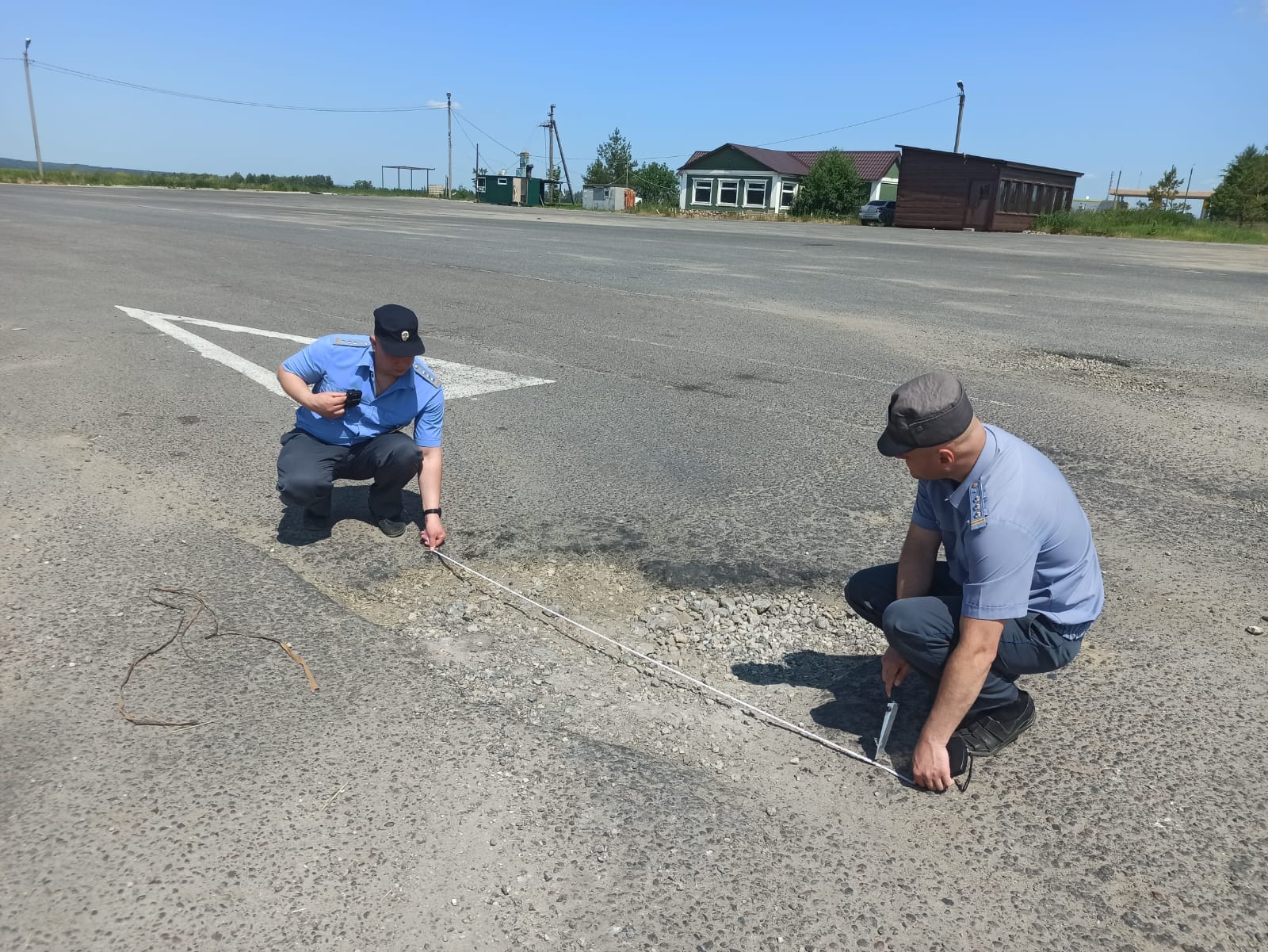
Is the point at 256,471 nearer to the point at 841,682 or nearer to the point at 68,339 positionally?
the point at 841,682

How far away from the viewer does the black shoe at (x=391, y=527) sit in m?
4.40

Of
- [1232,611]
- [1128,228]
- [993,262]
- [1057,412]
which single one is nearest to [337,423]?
[1232,611]

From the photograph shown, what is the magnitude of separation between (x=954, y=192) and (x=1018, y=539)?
45343 mm

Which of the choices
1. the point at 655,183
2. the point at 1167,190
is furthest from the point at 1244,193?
the point at 655,183

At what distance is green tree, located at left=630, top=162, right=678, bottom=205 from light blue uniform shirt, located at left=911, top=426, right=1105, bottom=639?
8905 cm

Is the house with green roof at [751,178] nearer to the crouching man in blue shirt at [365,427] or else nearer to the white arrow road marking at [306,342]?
the white arrow road marking at [306,342]

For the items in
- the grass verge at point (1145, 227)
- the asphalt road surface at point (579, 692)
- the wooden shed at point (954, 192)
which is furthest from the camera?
the wooden shed at point (954, 192)

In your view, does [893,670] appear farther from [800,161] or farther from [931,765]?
[800,161]

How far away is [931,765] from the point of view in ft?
8.52

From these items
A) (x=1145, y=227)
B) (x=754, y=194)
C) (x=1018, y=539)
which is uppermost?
(x=754, y=194)

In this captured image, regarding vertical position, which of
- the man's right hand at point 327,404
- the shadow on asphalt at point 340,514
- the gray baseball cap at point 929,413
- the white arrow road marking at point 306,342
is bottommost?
the shadow on asphalt at point 340,514

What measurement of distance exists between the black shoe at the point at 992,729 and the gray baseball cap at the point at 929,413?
96cm

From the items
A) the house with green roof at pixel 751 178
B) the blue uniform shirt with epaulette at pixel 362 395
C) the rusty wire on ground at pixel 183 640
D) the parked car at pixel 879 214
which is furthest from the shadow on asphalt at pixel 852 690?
the house with green roof at pixel 751 178

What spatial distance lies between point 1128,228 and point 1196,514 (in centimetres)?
4305
